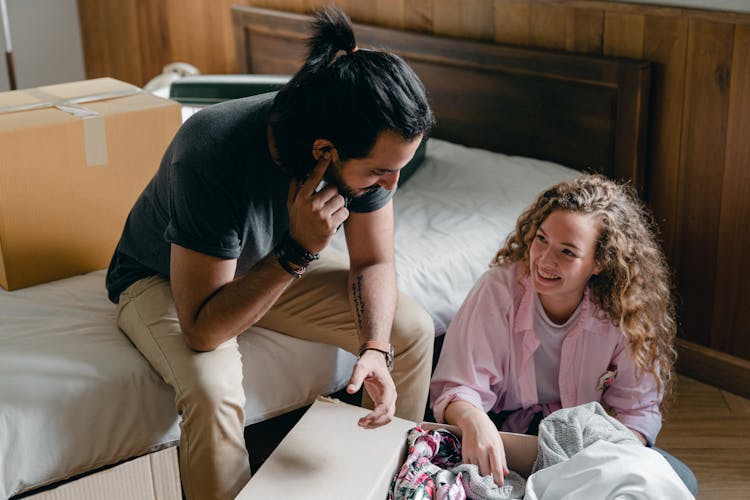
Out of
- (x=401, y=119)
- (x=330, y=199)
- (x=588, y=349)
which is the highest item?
(x=401, y=119)

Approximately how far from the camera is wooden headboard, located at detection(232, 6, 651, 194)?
84.0 inches

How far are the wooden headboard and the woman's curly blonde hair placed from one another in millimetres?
478

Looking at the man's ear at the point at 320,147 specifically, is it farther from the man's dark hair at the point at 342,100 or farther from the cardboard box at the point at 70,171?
the cardboard box at the point at 70,171

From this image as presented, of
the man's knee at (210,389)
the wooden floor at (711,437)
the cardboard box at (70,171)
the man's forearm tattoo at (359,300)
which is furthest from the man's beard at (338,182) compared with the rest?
the wooden floor at (711,437)

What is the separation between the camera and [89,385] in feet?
4.84

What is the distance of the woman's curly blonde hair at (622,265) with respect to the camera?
63.9 inches

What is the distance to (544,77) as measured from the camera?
2.26 meters

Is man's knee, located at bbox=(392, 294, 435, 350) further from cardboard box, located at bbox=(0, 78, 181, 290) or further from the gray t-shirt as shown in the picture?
cardboard box, located at bbox=(0, 78, 181, 290)

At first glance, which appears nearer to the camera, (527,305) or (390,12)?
(527,305)

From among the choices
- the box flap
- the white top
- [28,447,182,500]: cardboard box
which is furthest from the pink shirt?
[28,447,182,500]: cardboard box

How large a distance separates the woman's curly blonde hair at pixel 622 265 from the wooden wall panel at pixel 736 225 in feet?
1.35


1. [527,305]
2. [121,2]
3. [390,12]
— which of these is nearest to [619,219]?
[527,305]

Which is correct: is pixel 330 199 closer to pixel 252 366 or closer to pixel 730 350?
pixel 252 366

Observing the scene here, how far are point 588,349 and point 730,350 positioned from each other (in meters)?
0.65
